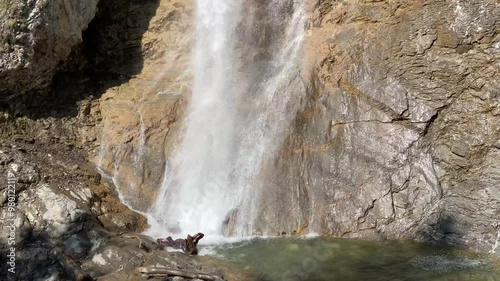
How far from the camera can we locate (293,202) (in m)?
10.4

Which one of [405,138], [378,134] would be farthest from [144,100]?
[405,138]

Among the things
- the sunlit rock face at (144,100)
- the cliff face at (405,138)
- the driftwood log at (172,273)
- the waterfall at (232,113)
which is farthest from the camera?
the sunlit rock face at (144,100)

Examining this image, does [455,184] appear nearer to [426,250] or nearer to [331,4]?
[426,250]

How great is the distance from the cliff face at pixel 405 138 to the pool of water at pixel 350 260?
456 millimetres

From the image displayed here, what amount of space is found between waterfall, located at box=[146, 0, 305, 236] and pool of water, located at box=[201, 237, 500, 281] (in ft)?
3.15

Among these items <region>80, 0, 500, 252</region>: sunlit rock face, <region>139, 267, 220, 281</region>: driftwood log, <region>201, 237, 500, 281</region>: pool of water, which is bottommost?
<region>139, 267, 220, 281</region>: driftwood log

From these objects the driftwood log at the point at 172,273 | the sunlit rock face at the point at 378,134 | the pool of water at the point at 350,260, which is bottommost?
the driftwood log at the point at 172,273

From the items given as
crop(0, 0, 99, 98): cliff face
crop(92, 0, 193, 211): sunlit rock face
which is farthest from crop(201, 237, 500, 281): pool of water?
crop(0, 0, 99, 98): cliff face

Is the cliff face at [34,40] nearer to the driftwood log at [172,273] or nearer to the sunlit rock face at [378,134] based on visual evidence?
the sunlit rock face at [378,134]

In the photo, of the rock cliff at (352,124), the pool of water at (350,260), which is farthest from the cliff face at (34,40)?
the pool of water at (350,260)

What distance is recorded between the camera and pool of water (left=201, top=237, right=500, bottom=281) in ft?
27.0

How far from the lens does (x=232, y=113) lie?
11.8 m

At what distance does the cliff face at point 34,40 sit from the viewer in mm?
10070

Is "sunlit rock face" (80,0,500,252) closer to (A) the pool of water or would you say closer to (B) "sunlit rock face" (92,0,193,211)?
(B) "sunlit rock face" (92,0,193,211)
